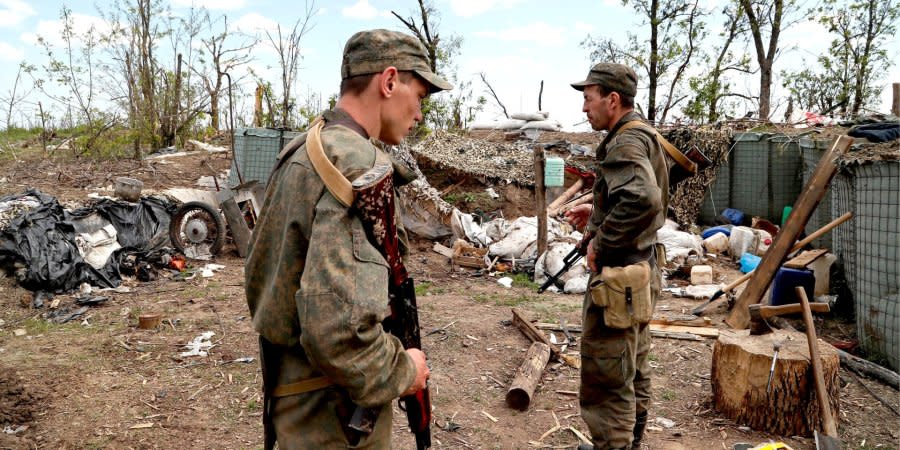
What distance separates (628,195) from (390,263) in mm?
1751

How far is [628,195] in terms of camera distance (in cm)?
291

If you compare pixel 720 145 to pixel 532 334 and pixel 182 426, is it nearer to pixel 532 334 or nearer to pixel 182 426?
pixel 532 334

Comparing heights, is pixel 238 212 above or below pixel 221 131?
below

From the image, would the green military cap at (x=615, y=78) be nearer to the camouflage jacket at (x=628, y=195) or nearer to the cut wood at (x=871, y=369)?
the camouflage jacket at (x=628, y=195)

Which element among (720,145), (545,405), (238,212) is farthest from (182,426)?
(720,145)

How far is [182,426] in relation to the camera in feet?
12.7

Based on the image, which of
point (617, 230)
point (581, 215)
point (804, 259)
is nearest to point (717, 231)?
point (804, 259)

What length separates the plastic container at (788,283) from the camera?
610 centimetres

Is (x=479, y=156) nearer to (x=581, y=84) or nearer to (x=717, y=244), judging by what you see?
(x=717, y=244)

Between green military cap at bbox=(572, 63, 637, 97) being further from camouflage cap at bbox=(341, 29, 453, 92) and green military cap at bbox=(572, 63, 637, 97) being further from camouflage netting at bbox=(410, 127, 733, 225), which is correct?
camouflage netting at bbox=(410, 127, 733, 225)

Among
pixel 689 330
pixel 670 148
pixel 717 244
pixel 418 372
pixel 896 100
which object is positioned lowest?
pixel 689 330

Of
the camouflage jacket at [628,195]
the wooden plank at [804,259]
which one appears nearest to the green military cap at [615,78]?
the camouflage jacket at [628,195]

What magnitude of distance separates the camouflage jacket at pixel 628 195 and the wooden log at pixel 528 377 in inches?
54.9

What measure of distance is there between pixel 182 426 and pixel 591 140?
12.5 metres
